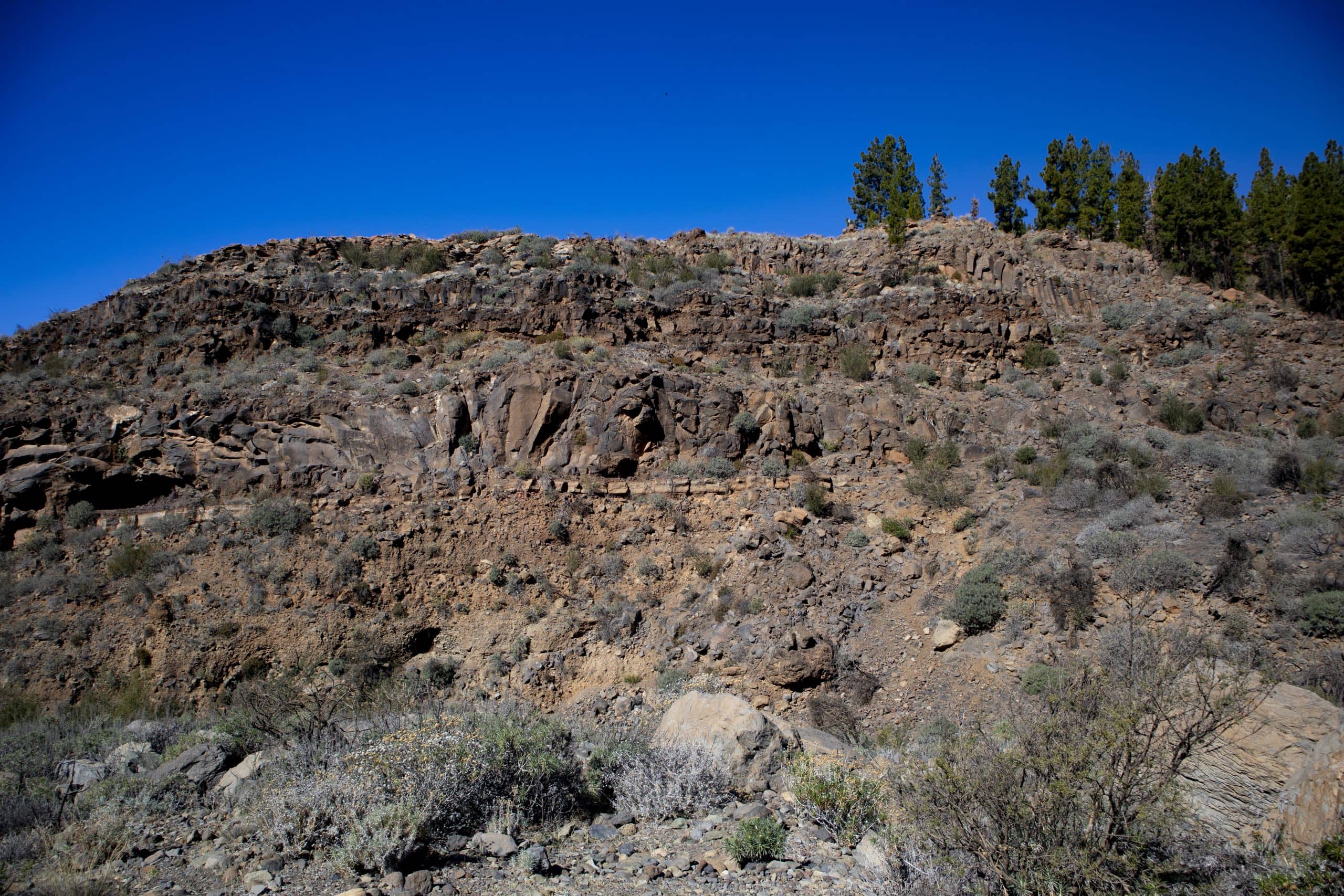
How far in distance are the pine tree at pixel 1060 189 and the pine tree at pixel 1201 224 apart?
4771 mm

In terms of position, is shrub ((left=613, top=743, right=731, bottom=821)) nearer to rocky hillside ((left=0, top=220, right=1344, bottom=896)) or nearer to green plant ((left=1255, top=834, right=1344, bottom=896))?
rocky hillside ((left=0, top=220, right=1344, bottom=896))

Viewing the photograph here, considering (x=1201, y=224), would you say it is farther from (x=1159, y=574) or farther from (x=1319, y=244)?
(x=1159, y=574)

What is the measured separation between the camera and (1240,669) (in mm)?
4918

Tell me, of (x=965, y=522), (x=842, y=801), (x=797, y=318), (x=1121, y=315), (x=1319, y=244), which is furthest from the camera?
(x=1319, y=244)

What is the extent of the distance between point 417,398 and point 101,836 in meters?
14.5

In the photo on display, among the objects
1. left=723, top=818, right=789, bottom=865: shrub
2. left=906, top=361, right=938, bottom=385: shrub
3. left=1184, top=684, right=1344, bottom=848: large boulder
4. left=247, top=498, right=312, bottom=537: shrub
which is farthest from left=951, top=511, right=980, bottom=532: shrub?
left=247, top=498, right=312, bottom=537: shrub

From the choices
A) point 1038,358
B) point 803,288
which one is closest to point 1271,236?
point 1038,358

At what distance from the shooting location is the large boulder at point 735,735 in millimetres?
7559

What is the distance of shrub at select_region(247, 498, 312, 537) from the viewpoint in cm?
1580

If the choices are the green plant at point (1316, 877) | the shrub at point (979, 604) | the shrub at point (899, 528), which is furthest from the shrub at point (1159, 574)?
the green plant at point (1316, 877)

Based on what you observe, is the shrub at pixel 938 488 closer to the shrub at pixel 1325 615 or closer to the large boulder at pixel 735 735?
the shrub at pixel 1325 615

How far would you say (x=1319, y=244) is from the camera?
29.4 m

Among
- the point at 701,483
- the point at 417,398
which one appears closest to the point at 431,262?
the point at 417,398

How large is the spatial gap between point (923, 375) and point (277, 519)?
20.4 meters
